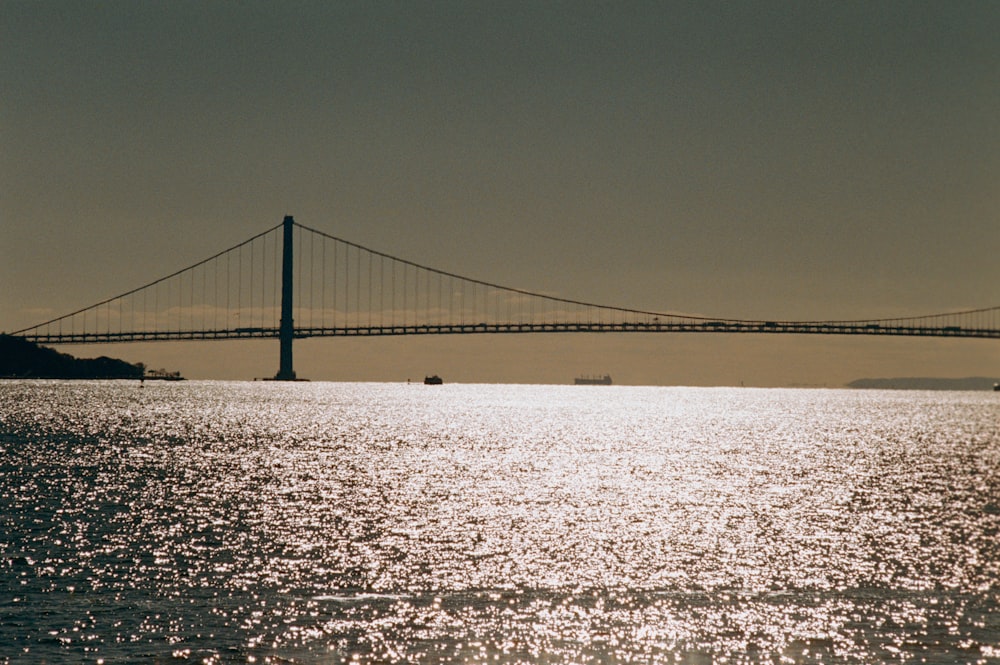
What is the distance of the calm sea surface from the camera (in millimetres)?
21469

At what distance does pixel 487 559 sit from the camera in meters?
30.0

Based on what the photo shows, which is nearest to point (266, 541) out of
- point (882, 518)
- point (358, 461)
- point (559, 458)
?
point (882, 518)

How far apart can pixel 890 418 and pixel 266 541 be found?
389 feet

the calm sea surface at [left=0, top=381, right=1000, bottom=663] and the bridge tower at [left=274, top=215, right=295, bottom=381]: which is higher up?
the bridge tower at [left=274, top=215, right=295, bottom=381]

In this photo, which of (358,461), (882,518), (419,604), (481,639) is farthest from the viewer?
(358,461)

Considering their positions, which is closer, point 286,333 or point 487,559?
point 487,559

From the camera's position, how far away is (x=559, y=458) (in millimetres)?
68250

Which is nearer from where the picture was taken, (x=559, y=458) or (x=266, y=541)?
(x=266, y=541)

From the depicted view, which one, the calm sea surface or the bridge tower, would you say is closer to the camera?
the calm sea surface

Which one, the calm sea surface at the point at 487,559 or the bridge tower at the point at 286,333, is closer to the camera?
the calm sea surface at the point at 487,559

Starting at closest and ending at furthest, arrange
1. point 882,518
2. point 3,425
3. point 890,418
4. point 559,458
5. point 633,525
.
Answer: point 633,525 → point 882,518 → point 559,458 → point 3,425 → point 890,418

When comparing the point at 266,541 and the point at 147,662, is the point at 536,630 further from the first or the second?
the point at 266,541

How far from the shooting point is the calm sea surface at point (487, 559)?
21.5m

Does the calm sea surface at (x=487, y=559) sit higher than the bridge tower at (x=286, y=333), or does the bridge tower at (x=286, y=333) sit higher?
the bridge tower at (x=286, y=333)
